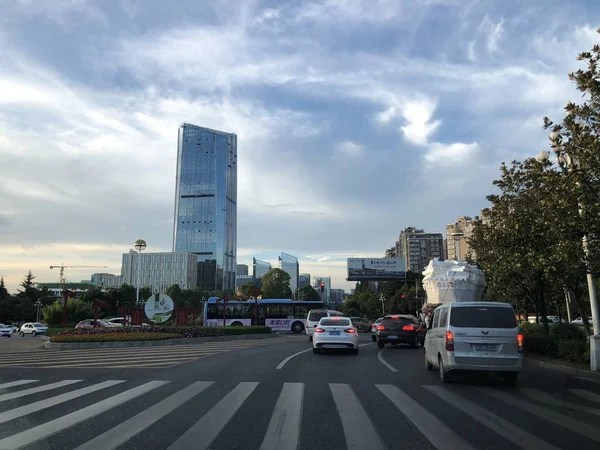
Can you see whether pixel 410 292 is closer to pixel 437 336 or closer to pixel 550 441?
pixel 437 336

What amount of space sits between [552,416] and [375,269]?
228 ft

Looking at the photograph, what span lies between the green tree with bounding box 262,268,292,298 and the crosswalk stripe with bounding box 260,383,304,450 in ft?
284

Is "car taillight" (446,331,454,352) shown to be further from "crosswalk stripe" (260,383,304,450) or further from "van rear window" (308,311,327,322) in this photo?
"van rear window" (308,311,327,322)

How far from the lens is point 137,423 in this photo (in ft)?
22.6

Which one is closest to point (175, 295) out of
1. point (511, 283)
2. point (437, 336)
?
Answer: point (511, 283)

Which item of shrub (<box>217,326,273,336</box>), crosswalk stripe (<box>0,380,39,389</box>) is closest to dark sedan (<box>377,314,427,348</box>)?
shrub (<box>217,326,273,336</box>)

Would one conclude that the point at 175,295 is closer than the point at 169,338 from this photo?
No

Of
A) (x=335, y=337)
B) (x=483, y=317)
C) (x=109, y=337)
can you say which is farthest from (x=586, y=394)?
(x=109, y=337)

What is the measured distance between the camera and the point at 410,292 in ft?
251

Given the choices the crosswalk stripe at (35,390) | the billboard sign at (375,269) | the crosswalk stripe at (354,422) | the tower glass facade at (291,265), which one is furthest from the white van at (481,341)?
the tower glass facade at (291,265)

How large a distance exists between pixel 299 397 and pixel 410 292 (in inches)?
2766

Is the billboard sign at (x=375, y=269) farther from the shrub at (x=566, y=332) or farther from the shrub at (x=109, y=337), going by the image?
the shrub at (x=566, y=332)

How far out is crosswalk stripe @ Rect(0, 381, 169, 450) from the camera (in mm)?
5961

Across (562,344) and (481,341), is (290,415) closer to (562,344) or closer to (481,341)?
(481,341)
